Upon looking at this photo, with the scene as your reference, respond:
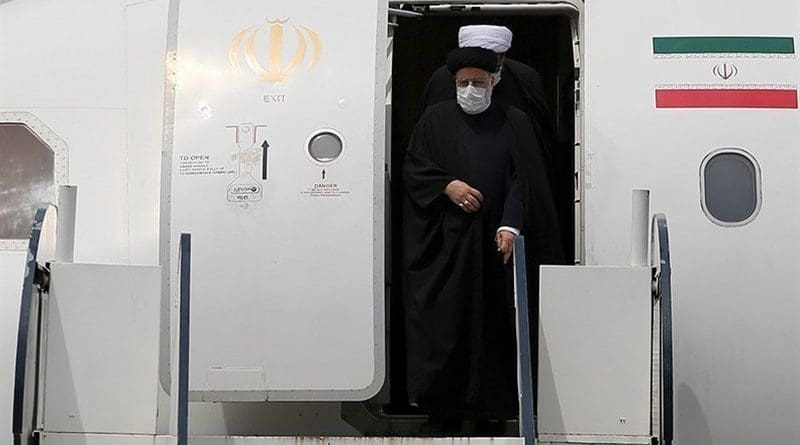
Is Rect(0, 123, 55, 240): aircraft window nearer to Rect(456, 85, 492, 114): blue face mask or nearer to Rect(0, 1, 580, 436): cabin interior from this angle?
Rect(0, 1, 580, 436): cabin interior

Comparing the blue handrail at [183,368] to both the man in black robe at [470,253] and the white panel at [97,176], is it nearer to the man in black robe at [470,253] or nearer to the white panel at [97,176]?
the white panel at [97,176]

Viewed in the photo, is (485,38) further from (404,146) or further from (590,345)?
(404,146)

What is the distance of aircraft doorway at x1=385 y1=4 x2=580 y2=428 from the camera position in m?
7.89

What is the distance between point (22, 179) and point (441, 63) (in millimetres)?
3822

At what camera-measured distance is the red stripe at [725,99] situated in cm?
742

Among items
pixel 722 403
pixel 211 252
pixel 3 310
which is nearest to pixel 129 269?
pixel 211 252

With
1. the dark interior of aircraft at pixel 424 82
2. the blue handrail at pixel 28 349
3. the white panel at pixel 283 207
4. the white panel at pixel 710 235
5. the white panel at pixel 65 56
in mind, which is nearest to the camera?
the blue handrail at pixel 28 349

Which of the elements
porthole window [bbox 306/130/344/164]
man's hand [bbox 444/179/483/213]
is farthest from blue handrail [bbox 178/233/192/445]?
man's hand [bbox 444/179/483/213]

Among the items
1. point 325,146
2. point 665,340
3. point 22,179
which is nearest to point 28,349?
point 22,179

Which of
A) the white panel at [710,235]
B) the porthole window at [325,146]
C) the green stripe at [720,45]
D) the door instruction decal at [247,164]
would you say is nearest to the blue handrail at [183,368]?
the door instruction decal at [247,164]

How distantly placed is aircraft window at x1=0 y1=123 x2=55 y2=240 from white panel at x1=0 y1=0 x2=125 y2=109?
0.70ft

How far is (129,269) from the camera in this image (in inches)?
264

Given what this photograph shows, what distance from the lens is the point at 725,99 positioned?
7.44m

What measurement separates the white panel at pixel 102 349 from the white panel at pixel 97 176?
0.81 m
